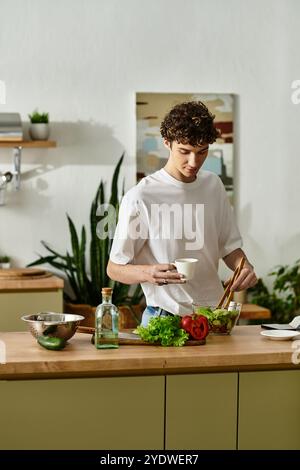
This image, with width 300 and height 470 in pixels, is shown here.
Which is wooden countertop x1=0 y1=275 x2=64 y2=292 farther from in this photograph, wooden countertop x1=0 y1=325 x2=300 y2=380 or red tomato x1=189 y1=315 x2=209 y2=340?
red tomato x1=189 y1=315 x2=209 y2=340

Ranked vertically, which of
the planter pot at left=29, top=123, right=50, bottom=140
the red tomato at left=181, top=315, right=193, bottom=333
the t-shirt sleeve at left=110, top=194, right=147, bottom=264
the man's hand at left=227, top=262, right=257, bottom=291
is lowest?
the red tomato at left=181, top=315, right=193, bottom=333

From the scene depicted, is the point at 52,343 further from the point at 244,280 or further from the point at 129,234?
the point at 244,280

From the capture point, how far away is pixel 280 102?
6473 millimetres

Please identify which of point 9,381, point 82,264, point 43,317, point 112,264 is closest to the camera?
point 9,381

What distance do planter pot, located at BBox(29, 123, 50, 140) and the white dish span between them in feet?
9.54

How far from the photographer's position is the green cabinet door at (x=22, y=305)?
5.44m

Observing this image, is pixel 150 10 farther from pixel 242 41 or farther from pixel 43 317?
pixel 43 317

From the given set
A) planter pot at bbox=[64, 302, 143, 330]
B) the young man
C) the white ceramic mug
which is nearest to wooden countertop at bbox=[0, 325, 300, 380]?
the white ceramic mug

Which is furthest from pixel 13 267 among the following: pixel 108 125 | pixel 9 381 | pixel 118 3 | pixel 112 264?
pixel 9 381

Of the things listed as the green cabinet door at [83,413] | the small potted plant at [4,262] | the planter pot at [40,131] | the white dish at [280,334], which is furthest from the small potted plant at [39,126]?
the green cabinet door at [83,413]

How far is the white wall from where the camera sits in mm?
6086

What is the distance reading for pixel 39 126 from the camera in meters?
5.97
